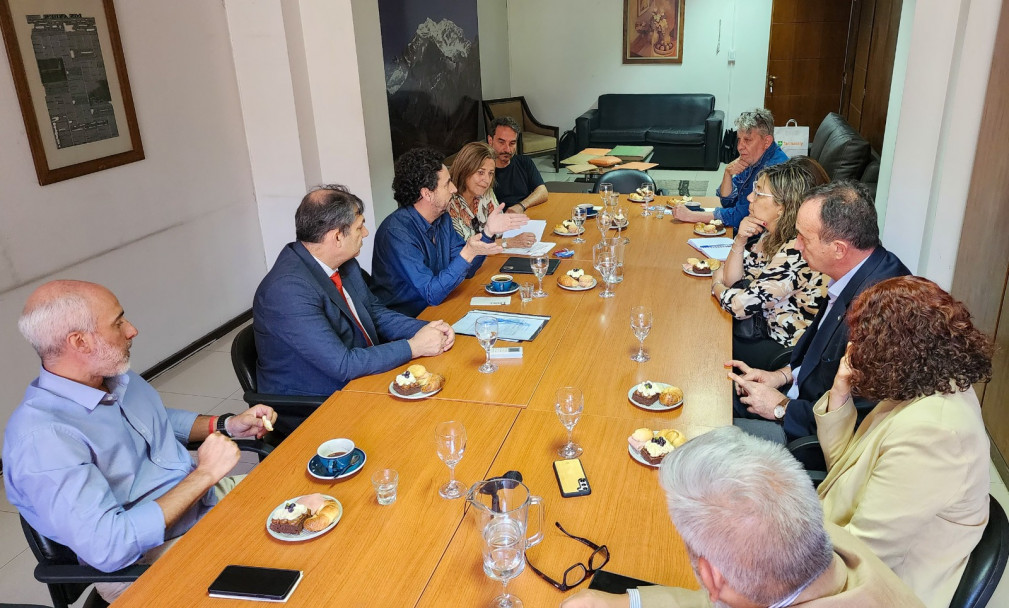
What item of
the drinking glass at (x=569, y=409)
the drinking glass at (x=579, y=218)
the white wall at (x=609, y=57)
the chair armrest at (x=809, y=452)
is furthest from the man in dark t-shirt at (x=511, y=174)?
the white wall at (x=609, y=57)

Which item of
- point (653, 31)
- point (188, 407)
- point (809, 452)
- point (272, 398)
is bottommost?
point (188, 407)

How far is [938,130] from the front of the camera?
3.95m

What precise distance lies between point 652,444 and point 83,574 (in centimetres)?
157

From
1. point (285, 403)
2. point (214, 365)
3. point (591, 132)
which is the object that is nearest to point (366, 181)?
point (214, 365)

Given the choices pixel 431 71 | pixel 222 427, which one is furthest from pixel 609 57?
pixel 222 427

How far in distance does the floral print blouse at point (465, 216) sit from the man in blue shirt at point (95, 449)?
2.17 metres

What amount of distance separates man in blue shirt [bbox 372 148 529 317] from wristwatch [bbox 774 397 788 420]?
4.89 ft

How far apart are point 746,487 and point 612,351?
5.33ft

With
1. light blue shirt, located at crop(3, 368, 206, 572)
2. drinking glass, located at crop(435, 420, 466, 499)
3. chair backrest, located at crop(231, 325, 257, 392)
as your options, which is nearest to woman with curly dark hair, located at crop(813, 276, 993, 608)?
drinking glass, located at crop(435, 420, 466, 499)

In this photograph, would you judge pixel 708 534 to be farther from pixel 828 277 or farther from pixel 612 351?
pixel 828 277

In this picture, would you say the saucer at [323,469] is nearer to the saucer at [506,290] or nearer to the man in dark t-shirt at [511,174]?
the saucer at [506,290]

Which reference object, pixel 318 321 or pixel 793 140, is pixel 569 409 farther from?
pixel 793 140

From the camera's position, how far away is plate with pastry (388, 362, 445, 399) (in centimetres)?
252

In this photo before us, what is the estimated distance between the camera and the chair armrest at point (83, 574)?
6.19 ft
